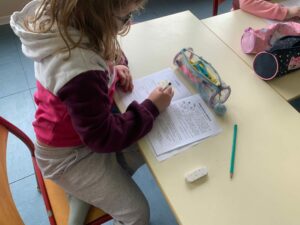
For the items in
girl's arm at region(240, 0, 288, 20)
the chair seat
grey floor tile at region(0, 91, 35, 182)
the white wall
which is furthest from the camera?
the white wall

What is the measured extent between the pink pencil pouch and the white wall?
2.11 m

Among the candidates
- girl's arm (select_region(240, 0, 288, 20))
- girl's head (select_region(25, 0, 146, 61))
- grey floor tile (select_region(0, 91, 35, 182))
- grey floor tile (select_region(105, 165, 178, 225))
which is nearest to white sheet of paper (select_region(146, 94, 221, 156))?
girl's head (select_region(25, 0, 146, 61))

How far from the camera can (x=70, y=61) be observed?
2.43ft

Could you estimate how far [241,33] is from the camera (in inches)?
49.7

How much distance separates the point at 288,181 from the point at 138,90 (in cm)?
51

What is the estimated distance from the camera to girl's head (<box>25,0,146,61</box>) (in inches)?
28.1

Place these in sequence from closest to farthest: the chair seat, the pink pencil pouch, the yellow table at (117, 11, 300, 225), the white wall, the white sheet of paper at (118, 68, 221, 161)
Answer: the yellow table at (117, 11, 300, 225), the white sheet of paper at (118, 68, 221, 161), the chair seat, the pink pencil pouch, the white wall

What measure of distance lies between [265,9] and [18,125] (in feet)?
4.89

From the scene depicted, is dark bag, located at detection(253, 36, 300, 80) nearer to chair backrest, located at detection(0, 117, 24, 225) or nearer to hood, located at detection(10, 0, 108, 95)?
hood, located at detection(10, 0, 108, 95)

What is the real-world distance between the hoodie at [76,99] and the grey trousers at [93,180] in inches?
2.6

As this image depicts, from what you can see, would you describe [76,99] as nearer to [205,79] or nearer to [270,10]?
[205,79]

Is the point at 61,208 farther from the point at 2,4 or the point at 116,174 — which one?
the point at 2,4

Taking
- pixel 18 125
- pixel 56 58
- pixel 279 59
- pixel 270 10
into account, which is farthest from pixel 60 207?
pixel 270 10

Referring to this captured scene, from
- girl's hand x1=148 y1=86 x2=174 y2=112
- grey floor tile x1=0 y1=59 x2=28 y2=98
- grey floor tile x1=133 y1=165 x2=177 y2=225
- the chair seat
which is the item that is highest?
girl's hand x1=148 y1=86 x2=174 y2=112
